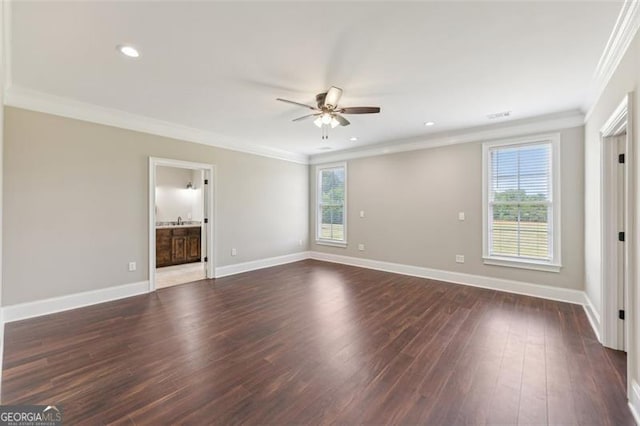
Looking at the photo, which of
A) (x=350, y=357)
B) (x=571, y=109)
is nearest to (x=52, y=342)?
(x=350, y=357)

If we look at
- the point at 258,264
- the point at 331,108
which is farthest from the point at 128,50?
the point at 258,264

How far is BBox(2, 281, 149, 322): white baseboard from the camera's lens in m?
3.15

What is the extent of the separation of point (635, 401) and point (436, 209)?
3548 mm

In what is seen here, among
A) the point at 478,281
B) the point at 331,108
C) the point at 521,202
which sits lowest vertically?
the point at 478,281

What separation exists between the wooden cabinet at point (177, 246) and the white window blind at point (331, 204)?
305 centimetres

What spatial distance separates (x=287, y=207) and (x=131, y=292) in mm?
3508

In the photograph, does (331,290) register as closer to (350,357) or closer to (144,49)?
(350,357)

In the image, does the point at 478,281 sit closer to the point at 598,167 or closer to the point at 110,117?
the point at 598,167

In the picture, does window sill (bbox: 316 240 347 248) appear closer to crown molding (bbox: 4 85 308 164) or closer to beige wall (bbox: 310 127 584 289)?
beige wall (bbox: 310 127 584 289)

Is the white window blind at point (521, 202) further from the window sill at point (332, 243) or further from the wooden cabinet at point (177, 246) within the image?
the wooden cabinet at point (177, 246)

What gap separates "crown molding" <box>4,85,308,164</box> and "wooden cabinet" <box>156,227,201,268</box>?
2376 millimetres

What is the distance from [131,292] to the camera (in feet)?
13.4

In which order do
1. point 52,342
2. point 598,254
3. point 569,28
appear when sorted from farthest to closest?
point 598,254 → point 52,342 → point 569,28

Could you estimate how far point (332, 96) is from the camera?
9.61 feet
